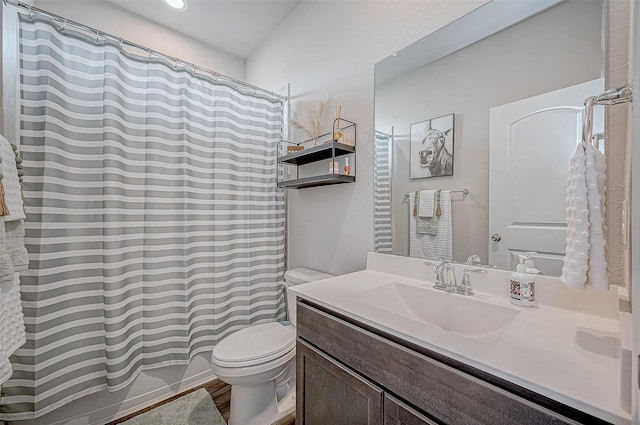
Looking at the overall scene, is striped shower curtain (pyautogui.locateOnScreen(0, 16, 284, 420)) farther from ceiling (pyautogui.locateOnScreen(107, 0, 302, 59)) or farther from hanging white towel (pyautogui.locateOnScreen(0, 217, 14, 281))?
ceiling (pyautogui.locateOnScreen(107, 0, 302, 59))

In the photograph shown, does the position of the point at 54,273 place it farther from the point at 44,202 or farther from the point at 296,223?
the point at 296,223

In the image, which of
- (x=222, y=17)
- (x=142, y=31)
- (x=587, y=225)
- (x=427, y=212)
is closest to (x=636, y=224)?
(x=587, y=225)

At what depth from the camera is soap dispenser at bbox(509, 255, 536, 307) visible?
86 centimetres

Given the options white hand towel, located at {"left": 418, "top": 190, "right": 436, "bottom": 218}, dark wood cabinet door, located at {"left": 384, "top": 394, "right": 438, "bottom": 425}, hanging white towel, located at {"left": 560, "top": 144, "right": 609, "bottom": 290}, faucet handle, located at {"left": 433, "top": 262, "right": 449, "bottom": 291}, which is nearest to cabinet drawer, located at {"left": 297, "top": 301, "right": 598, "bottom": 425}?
dark wood cabinet door, located at {"left": 384, "top": 394, "right": 438, "bottom": 425}

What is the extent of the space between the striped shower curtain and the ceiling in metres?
0.68

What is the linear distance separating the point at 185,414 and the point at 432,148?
196cm

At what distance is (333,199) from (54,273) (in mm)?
1468

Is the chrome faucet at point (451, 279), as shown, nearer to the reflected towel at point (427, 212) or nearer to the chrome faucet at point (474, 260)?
the chrome faucet at point (474, 260)

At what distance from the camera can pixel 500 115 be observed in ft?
3.24

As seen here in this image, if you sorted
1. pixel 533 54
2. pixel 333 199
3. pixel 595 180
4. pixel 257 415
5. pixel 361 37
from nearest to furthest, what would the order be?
pixel 595 180 → pixel 533 54 → pixel 257 415 → pixel 361 37 → pixel 333 199

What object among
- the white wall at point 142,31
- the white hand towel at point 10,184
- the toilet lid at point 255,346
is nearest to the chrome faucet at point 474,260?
the toilet lid at point 255,346

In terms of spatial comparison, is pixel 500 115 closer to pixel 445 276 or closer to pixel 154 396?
pixel 445 276

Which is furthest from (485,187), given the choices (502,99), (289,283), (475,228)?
(289,283)

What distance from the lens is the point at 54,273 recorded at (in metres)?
1.23
